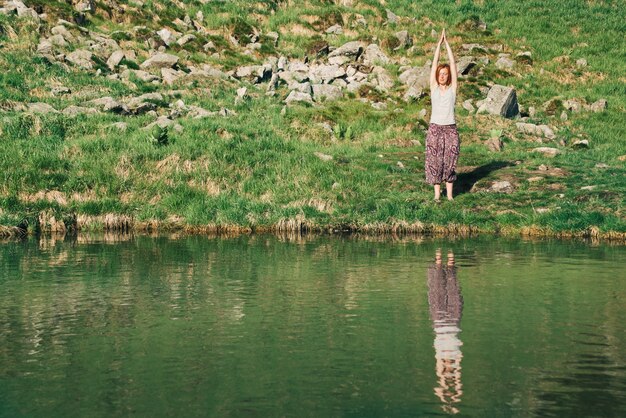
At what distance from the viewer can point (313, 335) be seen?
10.1 metres

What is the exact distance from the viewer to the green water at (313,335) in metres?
7.58

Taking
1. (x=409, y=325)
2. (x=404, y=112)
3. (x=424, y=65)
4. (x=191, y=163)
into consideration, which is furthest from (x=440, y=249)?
(x=424, y=65)

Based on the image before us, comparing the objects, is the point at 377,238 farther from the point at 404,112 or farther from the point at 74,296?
the point at 404,112

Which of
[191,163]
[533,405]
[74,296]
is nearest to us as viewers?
[533,405]

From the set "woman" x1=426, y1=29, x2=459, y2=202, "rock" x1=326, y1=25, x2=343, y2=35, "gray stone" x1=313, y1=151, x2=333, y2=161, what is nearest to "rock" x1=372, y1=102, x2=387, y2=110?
"gray stone" x1=313, y1=151, x2=333, y2=161

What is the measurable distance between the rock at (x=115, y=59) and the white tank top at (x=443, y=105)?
69.4 feet

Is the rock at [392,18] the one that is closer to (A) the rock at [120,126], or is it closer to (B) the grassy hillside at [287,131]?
(B) the grassy hillside at [287,131]

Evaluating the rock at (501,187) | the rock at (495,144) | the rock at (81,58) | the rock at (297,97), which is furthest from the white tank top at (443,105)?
the rock at (81,58)

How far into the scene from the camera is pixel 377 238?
21547mm

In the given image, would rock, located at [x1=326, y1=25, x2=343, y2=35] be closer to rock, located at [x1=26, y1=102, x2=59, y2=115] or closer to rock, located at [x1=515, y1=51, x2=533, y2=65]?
rock, located at [x1=515, y1=51, x2=533, y2=65]

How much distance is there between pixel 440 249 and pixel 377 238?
9.41 feet

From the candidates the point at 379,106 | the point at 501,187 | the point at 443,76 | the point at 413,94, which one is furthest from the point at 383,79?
the point at 443,76

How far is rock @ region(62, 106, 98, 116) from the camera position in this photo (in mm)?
31669

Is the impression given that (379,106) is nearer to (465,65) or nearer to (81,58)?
(465,65)
